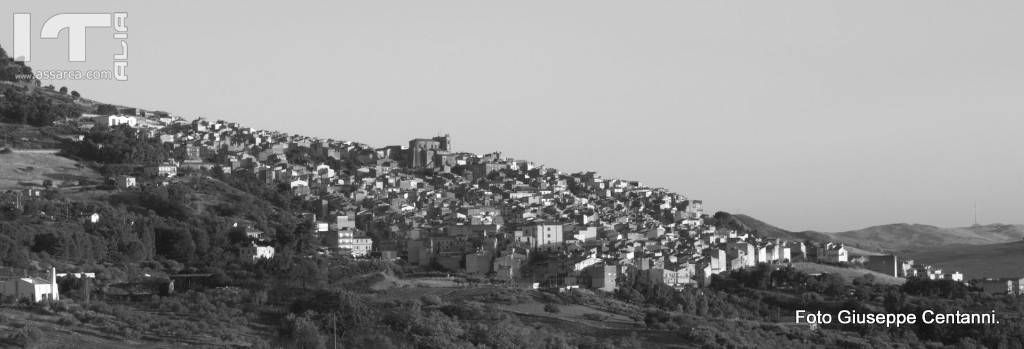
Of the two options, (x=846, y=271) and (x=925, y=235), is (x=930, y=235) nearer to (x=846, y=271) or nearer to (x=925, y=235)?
(x=925, y=235)

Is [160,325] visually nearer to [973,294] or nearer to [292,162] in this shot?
[973,294]

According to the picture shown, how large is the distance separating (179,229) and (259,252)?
252cm

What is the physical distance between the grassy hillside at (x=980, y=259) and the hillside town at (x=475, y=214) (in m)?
5.35

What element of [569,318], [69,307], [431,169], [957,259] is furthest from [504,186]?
[69,307]

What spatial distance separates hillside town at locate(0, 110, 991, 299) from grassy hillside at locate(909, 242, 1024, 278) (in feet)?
17.6

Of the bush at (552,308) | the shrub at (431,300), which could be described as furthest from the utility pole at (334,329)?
the bush at (552,308)

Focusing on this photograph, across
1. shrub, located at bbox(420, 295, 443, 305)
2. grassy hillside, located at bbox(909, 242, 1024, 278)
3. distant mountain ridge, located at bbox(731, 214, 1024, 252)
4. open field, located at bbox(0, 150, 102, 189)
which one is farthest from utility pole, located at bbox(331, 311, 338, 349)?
distant mountain ridge, located at bbox(731, 214, 1024, 252)

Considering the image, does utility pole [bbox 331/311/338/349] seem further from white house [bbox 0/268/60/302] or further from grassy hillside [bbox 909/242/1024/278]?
grassy hillside [bbox 909/242/1024/278]

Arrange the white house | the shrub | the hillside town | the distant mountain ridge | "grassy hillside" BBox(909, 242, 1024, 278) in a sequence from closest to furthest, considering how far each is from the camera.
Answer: the white house, the shrub, the hillside town, "grassy hillside" BBox(909, 242, 1024, 278), the distant mountain ridge

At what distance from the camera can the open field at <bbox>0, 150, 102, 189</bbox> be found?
191 ft

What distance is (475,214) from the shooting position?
64500mm

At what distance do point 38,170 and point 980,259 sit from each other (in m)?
38.6

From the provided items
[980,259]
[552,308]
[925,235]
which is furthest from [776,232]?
[552,308]

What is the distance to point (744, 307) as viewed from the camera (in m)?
46.0
